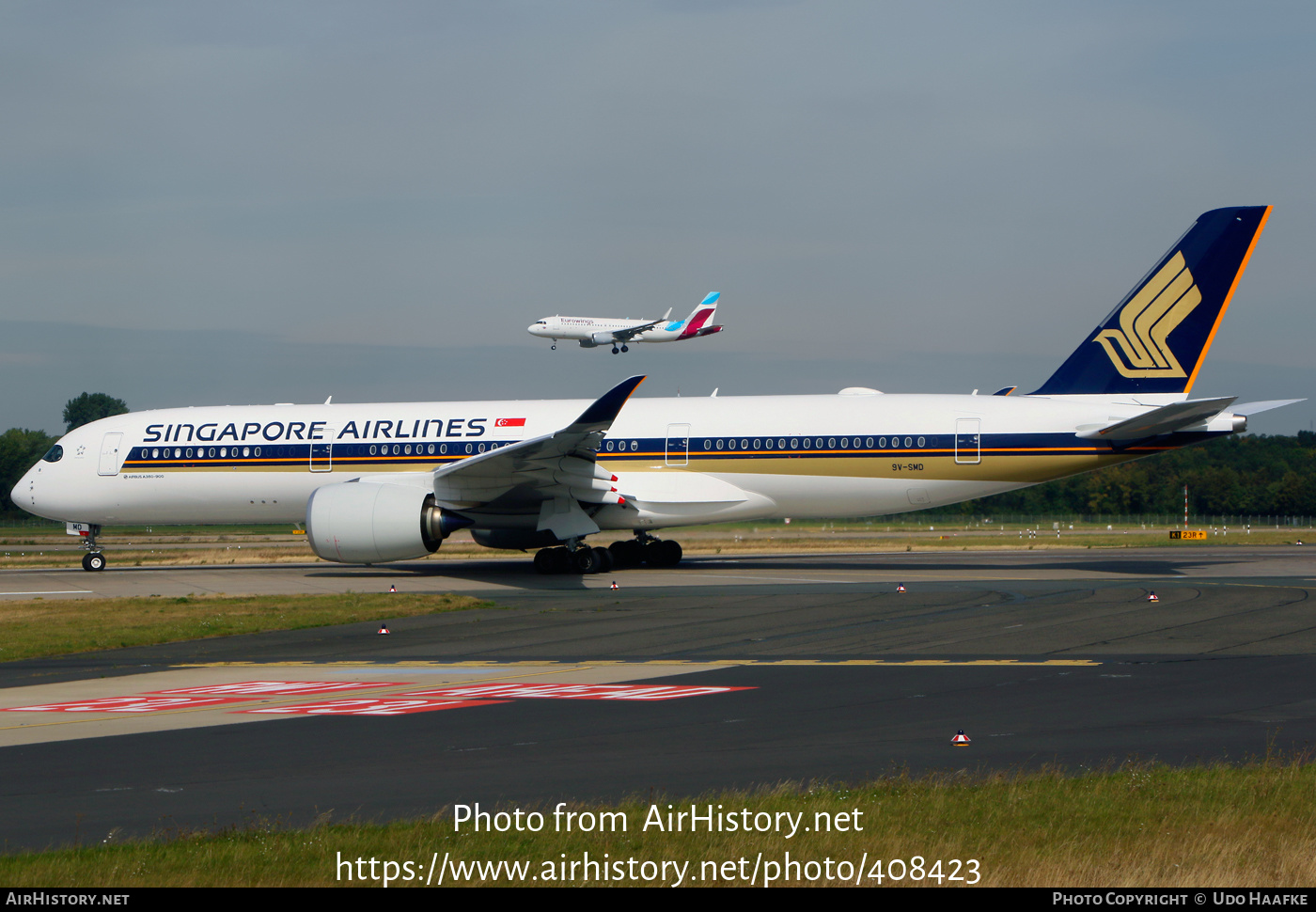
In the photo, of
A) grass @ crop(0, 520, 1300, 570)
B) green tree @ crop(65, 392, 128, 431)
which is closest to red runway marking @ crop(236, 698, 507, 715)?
grass @ crop(0, 520, 1300, 570)

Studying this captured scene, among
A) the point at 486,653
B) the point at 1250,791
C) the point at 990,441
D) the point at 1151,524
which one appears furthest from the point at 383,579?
the point at 1151,524

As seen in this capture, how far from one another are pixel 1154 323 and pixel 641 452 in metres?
12.3

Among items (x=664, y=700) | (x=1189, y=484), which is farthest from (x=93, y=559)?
(x=1189, y=484)

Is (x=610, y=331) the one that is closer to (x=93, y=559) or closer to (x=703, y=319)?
(x=703, y=319)

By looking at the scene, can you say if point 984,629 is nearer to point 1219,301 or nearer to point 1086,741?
point 1086,741

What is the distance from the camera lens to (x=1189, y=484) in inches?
3007

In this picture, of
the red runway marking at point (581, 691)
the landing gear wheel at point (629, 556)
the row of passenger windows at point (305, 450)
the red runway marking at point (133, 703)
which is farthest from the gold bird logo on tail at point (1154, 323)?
the red runway marking at point (133, 703)

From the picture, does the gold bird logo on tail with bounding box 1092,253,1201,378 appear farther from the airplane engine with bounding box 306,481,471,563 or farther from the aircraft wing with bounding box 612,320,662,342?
the aircraft wing with bounding box 612,320,662,342

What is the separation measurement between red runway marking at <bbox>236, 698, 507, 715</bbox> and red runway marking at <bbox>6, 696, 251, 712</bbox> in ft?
2.56

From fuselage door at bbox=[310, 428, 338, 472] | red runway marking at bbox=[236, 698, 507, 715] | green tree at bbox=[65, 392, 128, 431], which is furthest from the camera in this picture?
green tree at bbox=[65, 392, 128, 431]

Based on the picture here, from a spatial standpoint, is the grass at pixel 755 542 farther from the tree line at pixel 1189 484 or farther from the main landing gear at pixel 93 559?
the tree line at pixel 1189 484

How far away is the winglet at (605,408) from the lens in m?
22.3

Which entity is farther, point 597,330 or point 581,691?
point 597,330

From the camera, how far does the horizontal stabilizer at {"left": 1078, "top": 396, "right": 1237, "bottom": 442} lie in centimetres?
2302
